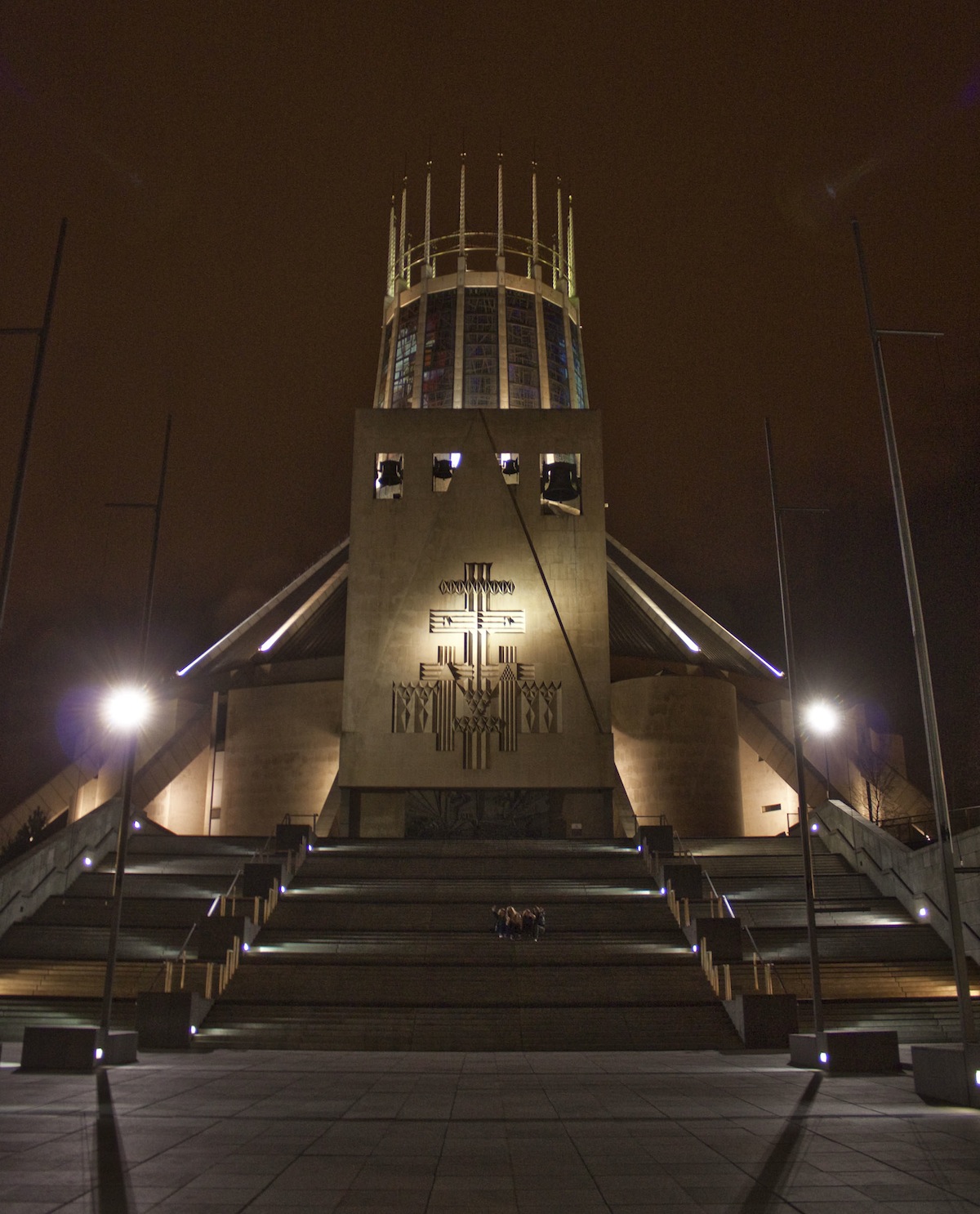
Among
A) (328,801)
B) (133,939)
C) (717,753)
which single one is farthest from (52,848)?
(717,753)

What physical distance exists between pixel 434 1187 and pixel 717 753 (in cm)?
2501

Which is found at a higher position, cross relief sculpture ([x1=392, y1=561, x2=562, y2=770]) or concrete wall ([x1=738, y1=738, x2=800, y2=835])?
cross relief sculpture ([x1=392, y1=561, x2=562, y2=770])

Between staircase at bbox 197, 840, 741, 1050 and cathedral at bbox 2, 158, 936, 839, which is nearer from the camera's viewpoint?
staircase at bbox 197, 840, 741, 1050

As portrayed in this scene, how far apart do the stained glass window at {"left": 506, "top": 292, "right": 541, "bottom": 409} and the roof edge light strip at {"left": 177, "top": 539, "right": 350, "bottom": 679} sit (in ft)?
41.0

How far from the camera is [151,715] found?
99.4 ft

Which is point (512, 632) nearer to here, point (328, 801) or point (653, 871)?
point (328, 801)

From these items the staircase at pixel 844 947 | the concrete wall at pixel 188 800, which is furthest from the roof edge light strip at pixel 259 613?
the staircase at pixel 844 947

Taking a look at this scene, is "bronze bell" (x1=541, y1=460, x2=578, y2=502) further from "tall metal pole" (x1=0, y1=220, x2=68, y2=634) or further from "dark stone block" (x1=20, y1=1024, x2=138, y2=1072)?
"dark stone block" (x1=20, y1=1024, x2=138, y2=1072)

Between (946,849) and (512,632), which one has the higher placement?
(512,632)

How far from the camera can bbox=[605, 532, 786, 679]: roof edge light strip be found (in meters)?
29.0

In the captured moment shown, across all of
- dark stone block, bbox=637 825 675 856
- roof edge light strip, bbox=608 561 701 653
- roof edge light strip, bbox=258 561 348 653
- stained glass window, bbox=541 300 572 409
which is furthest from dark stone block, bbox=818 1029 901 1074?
stained glass window, bbox=541 300 572 409

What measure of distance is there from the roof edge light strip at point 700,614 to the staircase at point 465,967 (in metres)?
12.6

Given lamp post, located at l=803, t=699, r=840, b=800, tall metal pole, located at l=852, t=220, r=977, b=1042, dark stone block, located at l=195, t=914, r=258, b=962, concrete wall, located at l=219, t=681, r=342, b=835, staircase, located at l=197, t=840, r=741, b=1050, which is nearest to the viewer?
tall metal pole, located at l=852, t=220, r=977, b=1042

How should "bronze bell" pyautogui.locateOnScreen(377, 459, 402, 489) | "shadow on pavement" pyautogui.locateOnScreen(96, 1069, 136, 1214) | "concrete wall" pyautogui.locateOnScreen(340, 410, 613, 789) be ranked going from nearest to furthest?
"shadow on pavement" pyautogui.locateOnScreen(96, 1069, 136, 1214)
"concrete wall" pyautogui.locateOnScreen(340, 410, 613, 789)
"bronze bell" pyautogui.locateOnScreen(377, 459, 402, 489)
